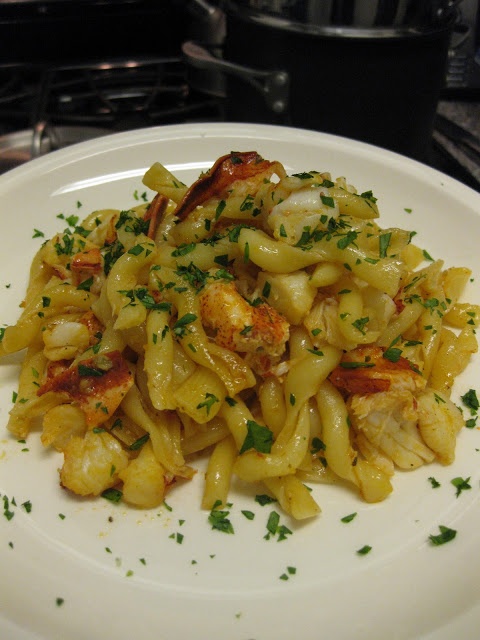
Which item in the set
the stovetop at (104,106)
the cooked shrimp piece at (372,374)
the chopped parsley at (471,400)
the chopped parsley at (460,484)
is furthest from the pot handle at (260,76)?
the chopped parsley at (460,484)

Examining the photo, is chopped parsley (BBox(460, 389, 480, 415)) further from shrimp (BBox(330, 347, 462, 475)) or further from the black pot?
the black pot

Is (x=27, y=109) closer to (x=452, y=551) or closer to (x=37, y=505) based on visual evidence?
(x=37, y=505)

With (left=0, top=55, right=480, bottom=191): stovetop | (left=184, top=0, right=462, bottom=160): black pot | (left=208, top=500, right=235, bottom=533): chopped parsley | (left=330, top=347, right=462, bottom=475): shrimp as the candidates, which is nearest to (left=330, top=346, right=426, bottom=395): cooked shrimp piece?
(left=330, top=347, right=462, bottom=475): shrimp

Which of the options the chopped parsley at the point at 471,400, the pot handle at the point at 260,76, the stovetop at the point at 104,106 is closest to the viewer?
the chopped parsley at the point at 471,400

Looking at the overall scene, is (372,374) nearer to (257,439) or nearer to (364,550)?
(257,439)

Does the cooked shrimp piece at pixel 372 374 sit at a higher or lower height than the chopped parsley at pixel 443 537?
higher

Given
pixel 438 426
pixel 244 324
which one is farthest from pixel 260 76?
pixel 438 426

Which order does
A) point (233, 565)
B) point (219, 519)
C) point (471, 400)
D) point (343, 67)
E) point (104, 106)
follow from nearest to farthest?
point (233, 565) < point (219, 519) < point (471, 400) < point (343, 67) < point (104, 106)

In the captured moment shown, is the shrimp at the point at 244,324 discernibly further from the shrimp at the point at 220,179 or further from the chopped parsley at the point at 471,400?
the chopped parsley at the point at 471,400
